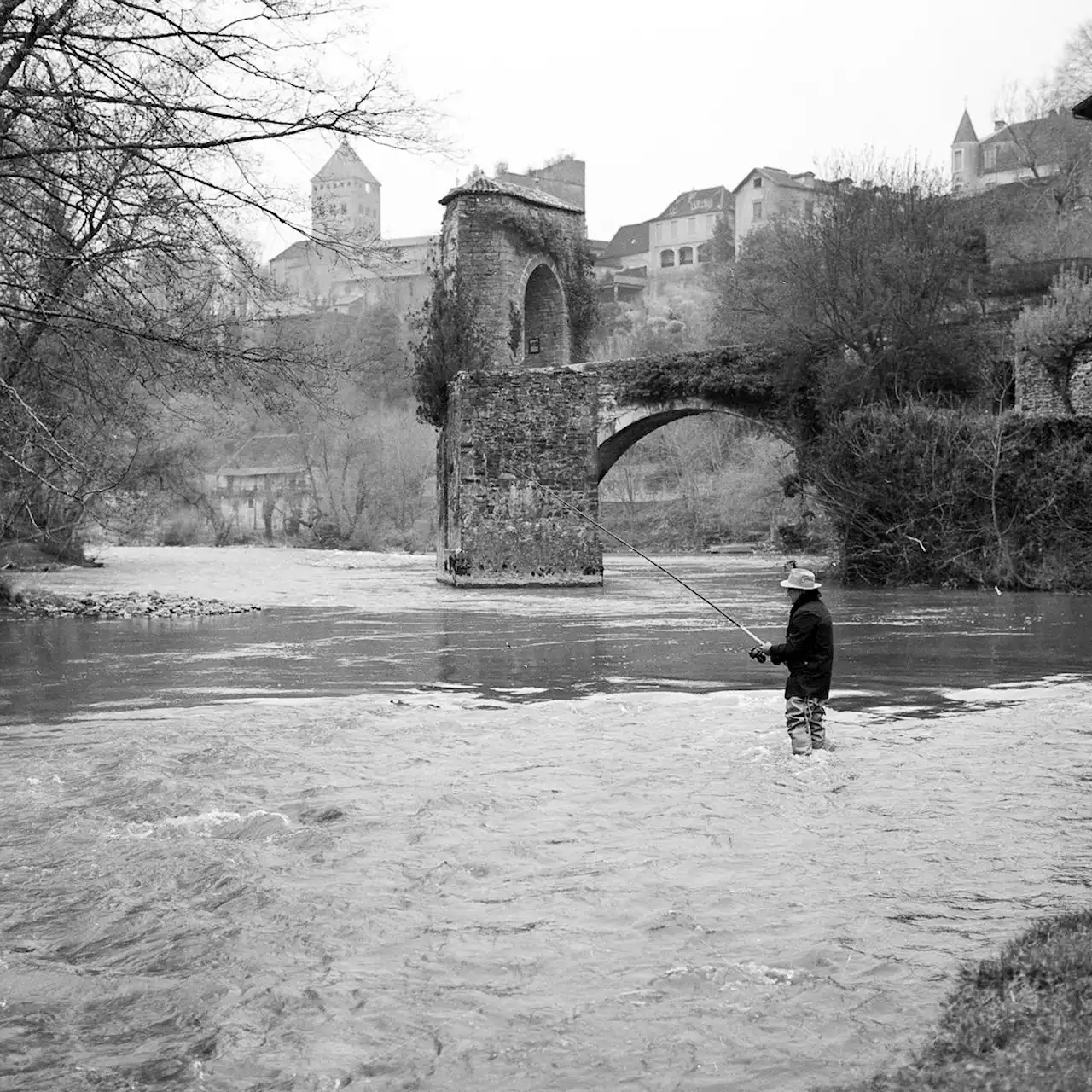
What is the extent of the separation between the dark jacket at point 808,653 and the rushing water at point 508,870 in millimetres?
498

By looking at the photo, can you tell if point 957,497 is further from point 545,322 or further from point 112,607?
point 112,607

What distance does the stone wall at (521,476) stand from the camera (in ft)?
91.0

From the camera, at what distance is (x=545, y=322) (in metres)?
33.4

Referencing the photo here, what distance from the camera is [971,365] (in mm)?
28500

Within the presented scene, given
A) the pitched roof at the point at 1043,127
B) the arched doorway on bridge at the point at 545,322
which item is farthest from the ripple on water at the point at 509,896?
the pitched roof at the point at 1043,127

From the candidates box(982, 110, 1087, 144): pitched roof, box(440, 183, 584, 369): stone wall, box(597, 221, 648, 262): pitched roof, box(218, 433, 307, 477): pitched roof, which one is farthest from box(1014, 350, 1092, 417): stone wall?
box(597, 221, 648, 262): pitched roof

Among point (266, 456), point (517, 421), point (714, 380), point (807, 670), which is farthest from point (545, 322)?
point (266, 456)

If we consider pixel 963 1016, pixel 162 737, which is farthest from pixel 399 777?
pixel 963 1016

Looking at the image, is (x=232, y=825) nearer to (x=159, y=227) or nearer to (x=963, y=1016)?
(x=963, y=1016)

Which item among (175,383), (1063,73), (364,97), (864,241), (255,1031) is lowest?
(255,1031)

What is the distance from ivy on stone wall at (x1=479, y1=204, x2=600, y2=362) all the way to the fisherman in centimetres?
2339

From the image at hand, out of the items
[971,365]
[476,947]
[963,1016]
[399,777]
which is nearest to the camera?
[963,1016]

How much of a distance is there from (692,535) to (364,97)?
43.4 meters

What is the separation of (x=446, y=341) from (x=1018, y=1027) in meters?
28.0
